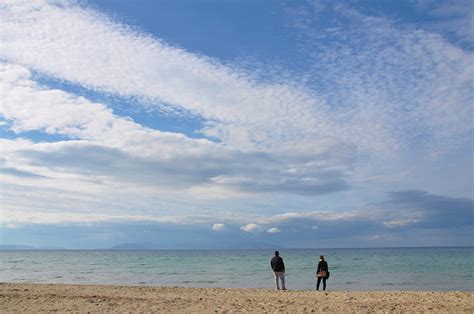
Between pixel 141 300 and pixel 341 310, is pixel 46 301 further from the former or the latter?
pixel 341 310

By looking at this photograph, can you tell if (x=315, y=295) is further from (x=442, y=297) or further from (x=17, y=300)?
(x=17, y=300)

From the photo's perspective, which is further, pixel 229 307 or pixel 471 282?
pixel 471 282

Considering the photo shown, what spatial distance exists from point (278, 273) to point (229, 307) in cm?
623

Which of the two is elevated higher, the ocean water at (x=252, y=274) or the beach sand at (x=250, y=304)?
the beach sand at (x=250, y=304)

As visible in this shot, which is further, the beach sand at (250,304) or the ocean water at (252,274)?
the ocean water at (252,274)

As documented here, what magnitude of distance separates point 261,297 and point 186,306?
3.94m

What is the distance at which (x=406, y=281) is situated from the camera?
109ft

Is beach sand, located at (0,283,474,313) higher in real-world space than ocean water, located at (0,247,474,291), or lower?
higher

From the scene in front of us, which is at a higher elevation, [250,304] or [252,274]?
[250,304]

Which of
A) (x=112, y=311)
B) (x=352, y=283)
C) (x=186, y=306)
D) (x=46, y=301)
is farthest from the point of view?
(x=352, y=283)

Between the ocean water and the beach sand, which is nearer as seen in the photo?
the beach sand

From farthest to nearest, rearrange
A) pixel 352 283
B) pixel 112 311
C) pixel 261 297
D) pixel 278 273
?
1. pixel 352 283
2. pixel 278 273
3. pixel 261 297
4. pixel 112 311

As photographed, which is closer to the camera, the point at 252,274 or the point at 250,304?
the point at 250,304

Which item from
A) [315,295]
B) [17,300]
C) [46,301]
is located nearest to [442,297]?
[315,295]
